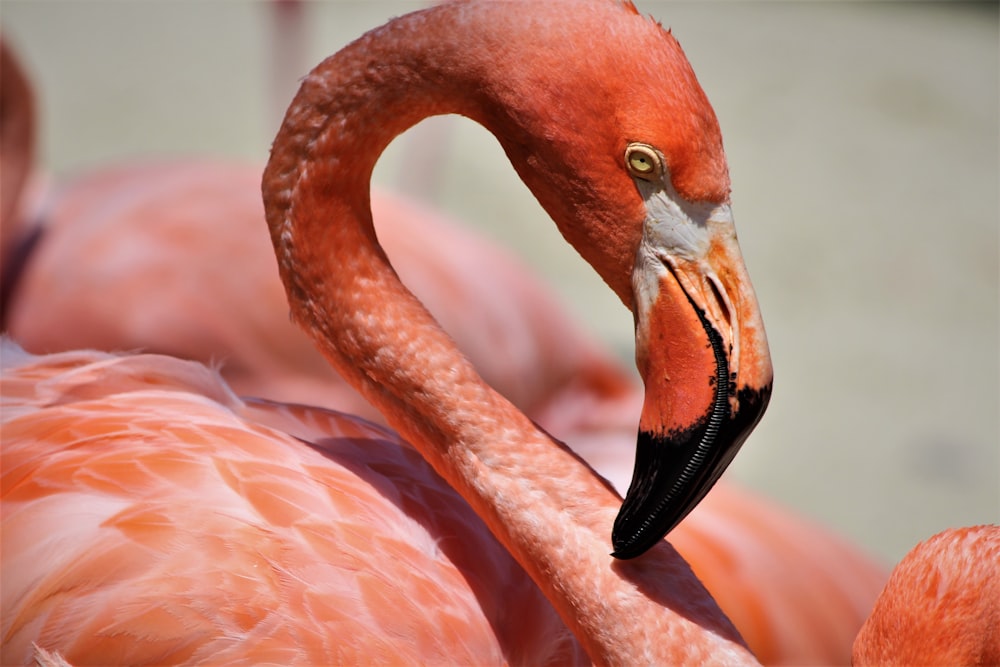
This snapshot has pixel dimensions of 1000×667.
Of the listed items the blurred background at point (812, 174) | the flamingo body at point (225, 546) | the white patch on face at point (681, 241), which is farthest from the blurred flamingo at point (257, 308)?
the white patch on face at point (681, 241)

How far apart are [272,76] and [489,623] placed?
11.3 ft

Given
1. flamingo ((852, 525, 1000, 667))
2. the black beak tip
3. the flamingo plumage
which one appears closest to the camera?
the black beak tip

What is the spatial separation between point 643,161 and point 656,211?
64mm

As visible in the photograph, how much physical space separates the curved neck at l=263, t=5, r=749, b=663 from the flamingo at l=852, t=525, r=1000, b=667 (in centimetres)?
21

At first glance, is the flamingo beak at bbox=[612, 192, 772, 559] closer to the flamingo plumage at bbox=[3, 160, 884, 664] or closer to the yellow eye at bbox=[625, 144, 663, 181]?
the yellow eye at bbox=[625, 144, 663, 181]

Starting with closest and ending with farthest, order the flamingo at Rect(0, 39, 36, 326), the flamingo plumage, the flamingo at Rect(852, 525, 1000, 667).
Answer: the flamingo at Rect(852, 525, 1000, 667), the flamingo plumage, the flamingo at Rect(0, 39, 36, 326)

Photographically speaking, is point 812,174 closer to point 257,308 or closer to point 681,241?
point 257,308

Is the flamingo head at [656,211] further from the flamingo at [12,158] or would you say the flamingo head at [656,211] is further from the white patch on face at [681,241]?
the flamingo at [12,158]

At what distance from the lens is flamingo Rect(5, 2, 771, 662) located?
125 centimetres

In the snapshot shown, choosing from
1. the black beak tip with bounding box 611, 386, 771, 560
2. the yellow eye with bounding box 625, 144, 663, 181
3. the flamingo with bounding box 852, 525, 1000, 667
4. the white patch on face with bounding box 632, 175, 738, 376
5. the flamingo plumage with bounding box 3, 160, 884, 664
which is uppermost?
the yellow eye with bounding box 625, 144, 663, 181

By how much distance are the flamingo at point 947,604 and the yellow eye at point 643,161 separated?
600mm

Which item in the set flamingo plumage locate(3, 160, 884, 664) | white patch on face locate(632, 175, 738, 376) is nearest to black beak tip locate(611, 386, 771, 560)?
white patch on face locate(632, 175, 738, 376)

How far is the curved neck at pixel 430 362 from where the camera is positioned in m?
1.39

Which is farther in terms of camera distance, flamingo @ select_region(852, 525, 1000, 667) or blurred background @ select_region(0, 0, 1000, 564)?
blurred background @ select_region(0, 0, 1000, 564)
